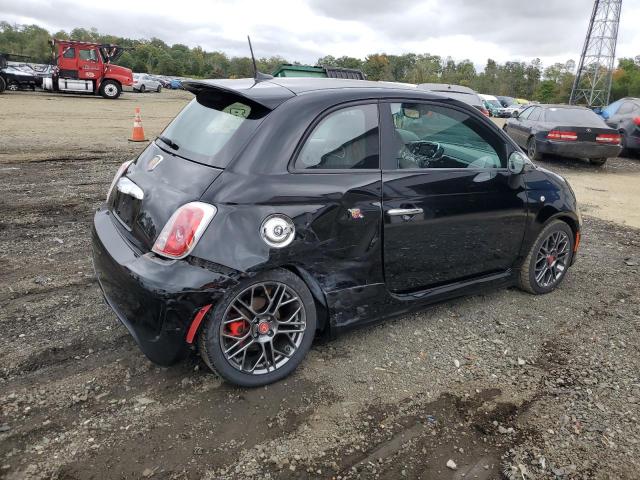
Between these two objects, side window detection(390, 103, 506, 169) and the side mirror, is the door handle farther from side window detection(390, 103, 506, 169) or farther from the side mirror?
the side mirror

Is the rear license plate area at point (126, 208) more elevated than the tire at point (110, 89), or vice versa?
the tire at point (110, 89)

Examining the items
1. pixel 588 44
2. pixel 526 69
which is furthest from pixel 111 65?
pixel 526 69

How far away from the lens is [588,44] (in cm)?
6738

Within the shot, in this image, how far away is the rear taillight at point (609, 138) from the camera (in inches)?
422

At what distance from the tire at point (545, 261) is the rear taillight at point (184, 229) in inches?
108

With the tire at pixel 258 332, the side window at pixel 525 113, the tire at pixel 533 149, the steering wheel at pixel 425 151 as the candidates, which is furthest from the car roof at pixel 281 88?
the side window at pixel 525 113

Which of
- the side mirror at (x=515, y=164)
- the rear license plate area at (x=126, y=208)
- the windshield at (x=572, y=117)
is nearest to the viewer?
the rear license plate area at (x=126, y=208)

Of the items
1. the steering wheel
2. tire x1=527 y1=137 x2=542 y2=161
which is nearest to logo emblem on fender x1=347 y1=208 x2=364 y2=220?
the steering wheel

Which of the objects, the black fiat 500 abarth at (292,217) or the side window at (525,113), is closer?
the black fiat 500 abarth at (292,217)

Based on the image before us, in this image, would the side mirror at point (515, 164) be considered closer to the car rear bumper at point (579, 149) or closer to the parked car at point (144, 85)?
the car rear bumper at point (579, 149)

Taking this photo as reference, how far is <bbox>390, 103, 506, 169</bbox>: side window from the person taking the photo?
3.24 metres

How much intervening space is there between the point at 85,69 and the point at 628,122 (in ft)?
80.9

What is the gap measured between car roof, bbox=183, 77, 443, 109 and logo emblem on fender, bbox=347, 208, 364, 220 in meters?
0.75

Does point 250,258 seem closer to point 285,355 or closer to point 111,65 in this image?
point 285,355
